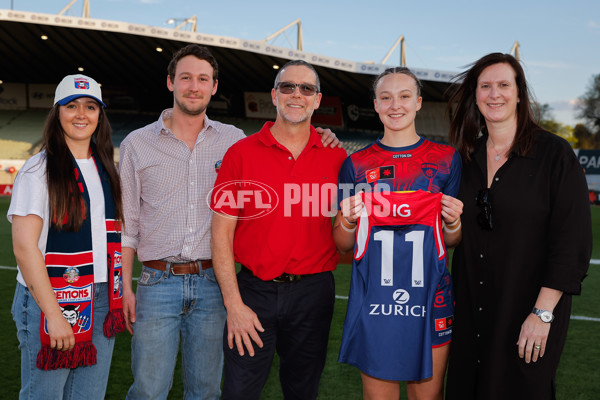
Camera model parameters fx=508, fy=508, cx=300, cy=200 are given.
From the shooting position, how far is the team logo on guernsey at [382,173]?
273cm

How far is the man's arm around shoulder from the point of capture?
2.80 meters

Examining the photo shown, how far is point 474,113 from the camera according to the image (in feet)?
9.87

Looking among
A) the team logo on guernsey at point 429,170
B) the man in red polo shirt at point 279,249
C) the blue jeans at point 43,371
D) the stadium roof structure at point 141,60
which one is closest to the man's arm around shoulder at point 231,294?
the man in red polo shirt at point 279,249

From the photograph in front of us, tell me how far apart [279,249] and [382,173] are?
2.35 ft

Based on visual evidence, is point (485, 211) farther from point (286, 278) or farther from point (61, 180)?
point (61, 180)

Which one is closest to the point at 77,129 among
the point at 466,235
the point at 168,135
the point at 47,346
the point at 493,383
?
the point at 168,135

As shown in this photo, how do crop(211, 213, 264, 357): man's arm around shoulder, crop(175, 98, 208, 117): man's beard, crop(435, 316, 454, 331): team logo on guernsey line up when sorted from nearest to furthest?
crop(435, 316, 454, 331): team logo on guernsey
crop(211, 213, 264, 357): man's arm around shoulder
crop(175, 98, 208, 117): man's beard

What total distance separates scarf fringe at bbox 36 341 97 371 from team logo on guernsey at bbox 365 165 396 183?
5.62ft

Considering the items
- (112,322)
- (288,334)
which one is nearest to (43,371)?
(112,322)

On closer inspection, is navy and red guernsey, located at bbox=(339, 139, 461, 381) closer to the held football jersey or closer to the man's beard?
the held football jersey

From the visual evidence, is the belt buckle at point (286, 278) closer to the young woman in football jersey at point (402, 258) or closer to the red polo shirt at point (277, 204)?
the red polo shirt at point (277, 204)

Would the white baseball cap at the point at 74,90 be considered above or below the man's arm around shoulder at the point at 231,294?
above

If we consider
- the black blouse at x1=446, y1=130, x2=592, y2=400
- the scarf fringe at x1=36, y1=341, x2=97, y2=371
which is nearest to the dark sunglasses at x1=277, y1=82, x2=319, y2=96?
the black blouse at x1=446, y1=130, x2=592, y2=400

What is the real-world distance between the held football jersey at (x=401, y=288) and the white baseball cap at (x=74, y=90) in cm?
159
